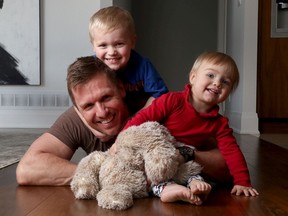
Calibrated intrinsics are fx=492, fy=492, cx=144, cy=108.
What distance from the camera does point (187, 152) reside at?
154cm

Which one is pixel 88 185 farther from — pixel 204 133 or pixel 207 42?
pixel 207 42

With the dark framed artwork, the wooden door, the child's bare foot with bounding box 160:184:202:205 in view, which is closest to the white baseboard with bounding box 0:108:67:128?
the dark framed artwork

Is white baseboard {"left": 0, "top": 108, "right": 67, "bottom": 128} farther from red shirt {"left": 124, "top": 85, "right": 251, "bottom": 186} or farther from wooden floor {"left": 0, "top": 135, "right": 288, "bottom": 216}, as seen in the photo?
red shirt {"left": 124, "top": 85, "right": 251, "bottom": 186}

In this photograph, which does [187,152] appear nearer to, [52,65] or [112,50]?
[112,50]

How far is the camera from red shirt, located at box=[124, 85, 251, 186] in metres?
1.57

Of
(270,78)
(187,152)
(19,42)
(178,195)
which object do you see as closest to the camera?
(178,195)

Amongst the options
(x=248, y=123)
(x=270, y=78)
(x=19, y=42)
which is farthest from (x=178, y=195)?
(x=19, y=42)

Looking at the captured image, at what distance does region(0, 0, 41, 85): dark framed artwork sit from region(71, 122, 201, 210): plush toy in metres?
3.40

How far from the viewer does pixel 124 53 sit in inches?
66.9

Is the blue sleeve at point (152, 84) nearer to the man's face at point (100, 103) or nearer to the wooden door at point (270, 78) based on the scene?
the man's face at point (100, 103)

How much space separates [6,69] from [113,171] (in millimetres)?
3586

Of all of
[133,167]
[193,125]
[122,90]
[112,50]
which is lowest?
[133,167]

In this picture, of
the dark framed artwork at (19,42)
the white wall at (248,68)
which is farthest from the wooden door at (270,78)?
the dark framed artwork at (19,42)

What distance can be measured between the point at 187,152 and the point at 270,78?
294 cm
